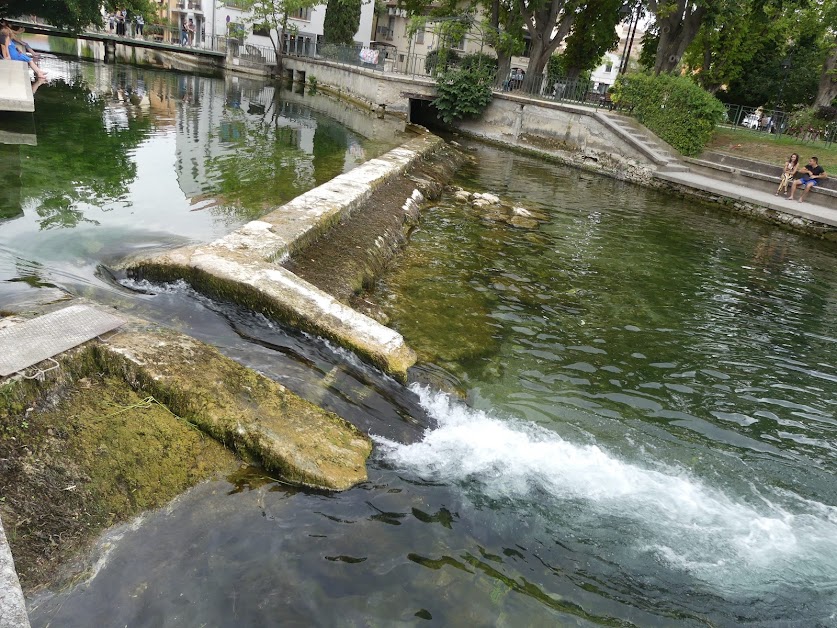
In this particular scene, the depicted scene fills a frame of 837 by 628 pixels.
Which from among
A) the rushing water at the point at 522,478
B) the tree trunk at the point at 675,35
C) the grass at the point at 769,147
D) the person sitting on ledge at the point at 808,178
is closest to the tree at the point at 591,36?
the tree trunk at the point at 675,35

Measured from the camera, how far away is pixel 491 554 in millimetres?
3799

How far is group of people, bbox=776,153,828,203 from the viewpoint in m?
17.0

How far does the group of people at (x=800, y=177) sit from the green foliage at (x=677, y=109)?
3.75 metres

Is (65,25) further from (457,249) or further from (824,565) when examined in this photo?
(824,565)

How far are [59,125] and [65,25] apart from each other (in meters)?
15.7

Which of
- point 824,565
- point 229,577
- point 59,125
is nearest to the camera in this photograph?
point 229,577

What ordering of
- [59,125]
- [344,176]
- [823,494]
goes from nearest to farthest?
[823,494] → [344,176] → [59,125]

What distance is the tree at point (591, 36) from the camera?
29.9 metres

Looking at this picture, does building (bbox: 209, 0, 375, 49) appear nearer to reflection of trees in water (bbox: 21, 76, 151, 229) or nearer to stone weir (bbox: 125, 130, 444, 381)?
reflection of trees in water (bbox: 21, 76, 151, 229)

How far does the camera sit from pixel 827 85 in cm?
2555

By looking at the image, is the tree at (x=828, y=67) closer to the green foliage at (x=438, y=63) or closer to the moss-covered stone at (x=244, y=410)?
the green foliage at (x=438, y=63)

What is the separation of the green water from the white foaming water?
3949 millimetres

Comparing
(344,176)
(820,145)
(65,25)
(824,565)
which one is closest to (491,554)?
(824,565)

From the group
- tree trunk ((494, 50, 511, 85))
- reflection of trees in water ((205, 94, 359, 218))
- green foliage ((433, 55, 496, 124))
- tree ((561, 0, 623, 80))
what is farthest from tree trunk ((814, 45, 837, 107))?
reflection of trees in water ((205, 94, 359, 218))
